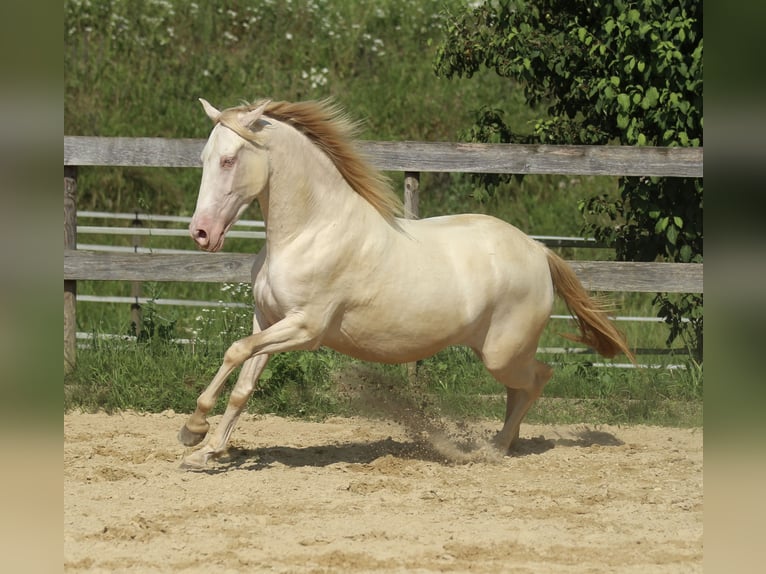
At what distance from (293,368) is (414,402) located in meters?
0.94

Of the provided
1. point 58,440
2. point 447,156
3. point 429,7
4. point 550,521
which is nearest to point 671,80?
point 447,156

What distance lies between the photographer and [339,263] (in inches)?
212

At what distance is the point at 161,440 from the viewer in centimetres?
620

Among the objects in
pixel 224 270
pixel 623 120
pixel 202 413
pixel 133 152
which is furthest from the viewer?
pixel 623 120

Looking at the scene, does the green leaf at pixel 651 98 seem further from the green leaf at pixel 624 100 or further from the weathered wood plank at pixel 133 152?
the weathered wood plank at pixel 133 152

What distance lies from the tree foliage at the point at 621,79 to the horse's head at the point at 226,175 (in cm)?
338

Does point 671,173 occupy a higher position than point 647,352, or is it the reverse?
point 671,173

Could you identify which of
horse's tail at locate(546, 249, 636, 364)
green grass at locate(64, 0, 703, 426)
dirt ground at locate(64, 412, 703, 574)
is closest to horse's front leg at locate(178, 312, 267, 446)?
dirt ground at locate(64, 412, 703, 574)

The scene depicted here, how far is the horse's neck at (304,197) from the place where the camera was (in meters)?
5.36

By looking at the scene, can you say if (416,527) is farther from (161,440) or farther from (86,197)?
(86,197)

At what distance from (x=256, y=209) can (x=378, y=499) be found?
7.66 m

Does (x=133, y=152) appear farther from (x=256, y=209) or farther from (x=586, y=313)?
(x=256, y=209)

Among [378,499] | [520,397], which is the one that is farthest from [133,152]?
[378,499]

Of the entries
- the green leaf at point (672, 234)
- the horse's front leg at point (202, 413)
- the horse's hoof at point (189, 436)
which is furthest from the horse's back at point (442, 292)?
the green leaf at point (672, 234)
